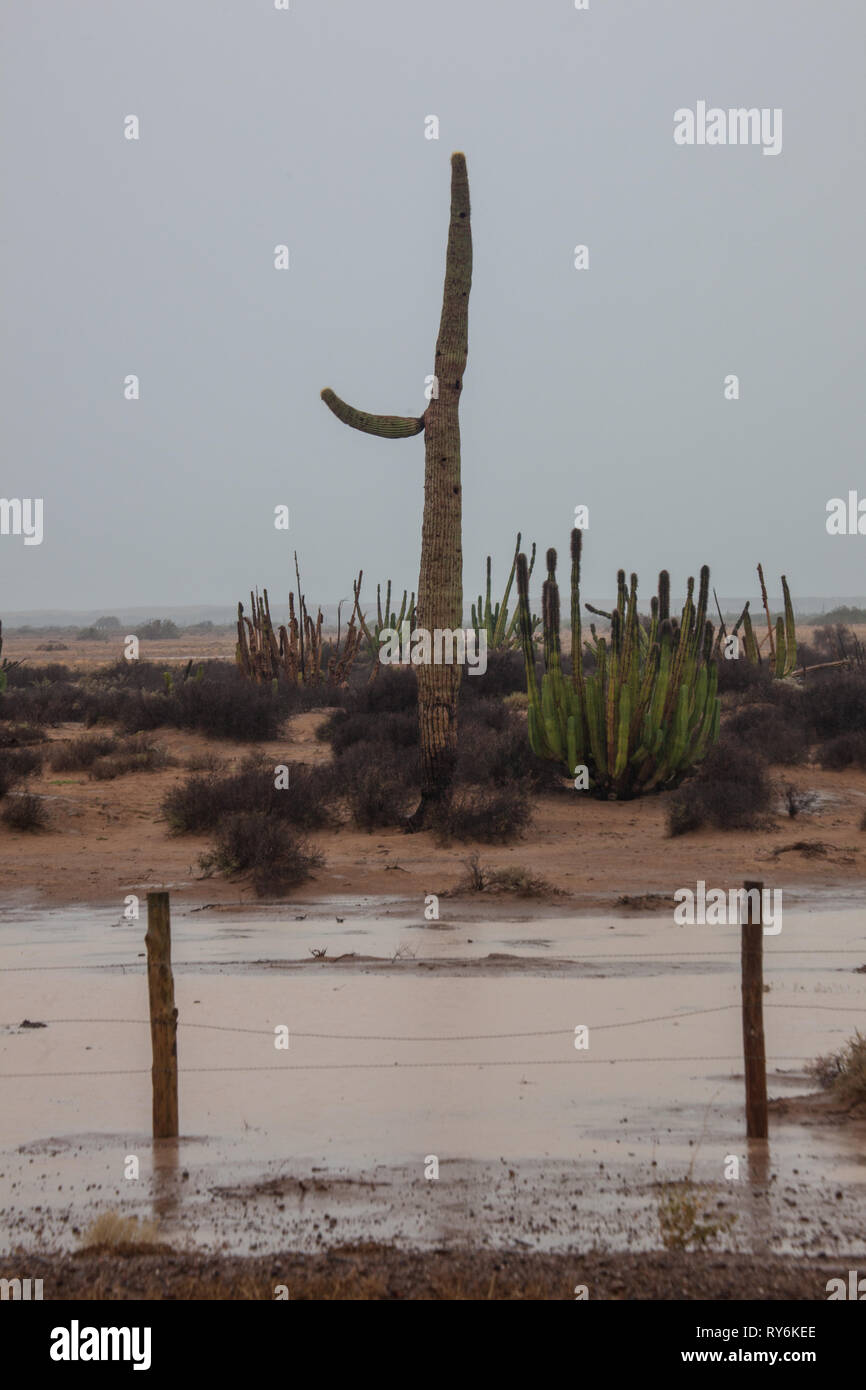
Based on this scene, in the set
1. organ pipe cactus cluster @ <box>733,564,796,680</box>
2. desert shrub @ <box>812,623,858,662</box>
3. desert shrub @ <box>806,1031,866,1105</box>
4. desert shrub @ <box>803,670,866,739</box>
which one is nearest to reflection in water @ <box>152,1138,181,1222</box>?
desert shrub @ <box>806,1031,866,1105</box>

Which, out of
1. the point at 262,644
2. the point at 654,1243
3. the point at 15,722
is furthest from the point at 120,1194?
the point at 262,644

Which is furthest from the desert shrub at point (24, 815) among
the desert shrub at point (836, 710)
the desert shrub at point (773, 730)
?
the desert shrub at point (836, 710)

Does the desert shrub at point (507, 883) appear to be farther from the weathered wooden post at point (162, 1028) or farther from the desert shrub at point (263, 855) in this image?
the weathered wooden post at point (162, 1028)

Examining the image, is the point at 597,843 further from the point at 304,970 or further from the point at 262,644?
the point at 262,644

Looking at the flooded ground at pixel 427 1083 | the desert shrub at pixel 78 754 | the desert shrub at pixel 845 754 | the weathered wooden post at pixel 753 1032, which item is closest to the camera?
the flooded ground at pixel 427 1083

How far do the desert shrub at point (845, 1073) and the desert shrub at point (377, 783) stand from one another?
378 inches

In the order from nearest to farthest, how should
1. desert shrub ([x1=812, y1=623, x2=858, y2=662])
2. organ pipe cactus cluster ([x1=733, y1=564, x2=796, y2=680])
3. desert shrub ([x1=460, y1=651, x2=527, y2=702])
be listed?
desert shrub ([x1=460, y1=651, x2=527, y2=702])
organ pipe cactus cluster ([x1=733, y1=564, x2=796, y2=680])
desert shrub ([x1=812, y1=623, x2=858, y2=662])

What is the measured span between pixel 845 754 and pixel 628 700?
497 cm

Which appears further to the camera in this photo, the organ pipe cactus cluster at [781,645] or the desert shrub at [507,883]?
the organ pipe cactus cluster at [781,645]

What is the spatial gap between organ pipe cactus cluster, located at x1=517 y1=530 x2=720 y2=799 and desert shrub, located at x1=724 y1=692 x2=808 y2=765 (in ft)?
8.12

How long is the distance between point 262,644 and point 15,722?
6449mm

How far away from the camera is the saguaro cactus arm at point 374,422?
604 inches

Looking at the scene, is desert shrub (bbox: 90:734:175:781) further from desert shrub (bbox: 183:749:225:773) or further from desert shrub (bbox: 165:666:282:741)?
desert shrub (bbox: 165:666:282:741)

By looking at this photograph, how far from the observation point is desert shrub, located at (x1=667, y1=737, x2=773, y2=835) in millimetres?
16625
